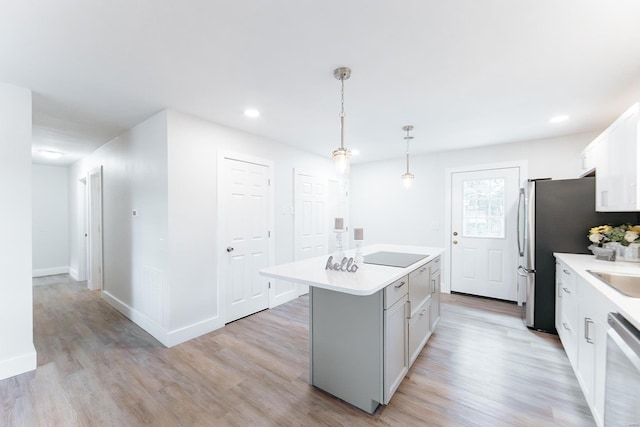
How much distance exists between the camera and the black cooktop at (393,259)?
90.6 inches

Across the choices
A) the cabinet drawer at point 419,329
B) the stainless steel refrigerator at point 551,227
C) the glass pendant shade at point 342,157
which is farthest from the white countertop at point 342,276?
the stainless steel refrigerator at point 551,227

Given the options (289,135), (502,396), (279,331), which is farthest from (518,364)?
(289,135)

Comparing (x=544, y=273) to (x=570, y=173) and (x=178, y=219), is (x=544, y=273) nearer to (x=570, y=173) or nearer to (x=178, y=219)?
Answer: (x=570, y=173)

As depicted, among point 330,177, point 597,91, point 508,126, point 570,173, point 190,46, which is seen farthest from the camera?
point 330,177

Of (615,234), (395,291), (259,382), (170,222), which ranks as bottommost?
(259,382)

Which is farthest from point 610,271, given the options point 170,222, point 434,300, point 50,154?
point 50,154

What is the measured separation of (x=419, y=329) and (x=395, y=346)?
629 millimetres

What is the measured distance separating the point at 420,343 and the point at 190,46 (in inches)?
116

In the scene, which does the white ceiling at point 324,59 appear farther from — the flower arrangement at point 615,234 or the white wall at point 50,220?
the white wall at point 50,220

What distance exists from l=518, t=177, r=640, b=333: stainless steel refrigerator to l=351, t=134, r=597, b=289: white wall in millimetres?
1050

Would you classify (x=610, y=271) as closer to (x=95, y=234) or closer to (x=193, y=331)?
(x=193, y=331)

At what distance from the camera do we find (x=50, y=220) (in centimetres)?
579

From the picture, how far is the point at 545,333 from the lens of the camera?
9.68 ft

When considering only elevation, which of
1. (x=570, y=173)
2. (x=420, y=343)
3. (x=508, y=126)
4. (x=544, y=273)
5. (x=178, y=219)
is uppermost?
(x=508, y=126)
